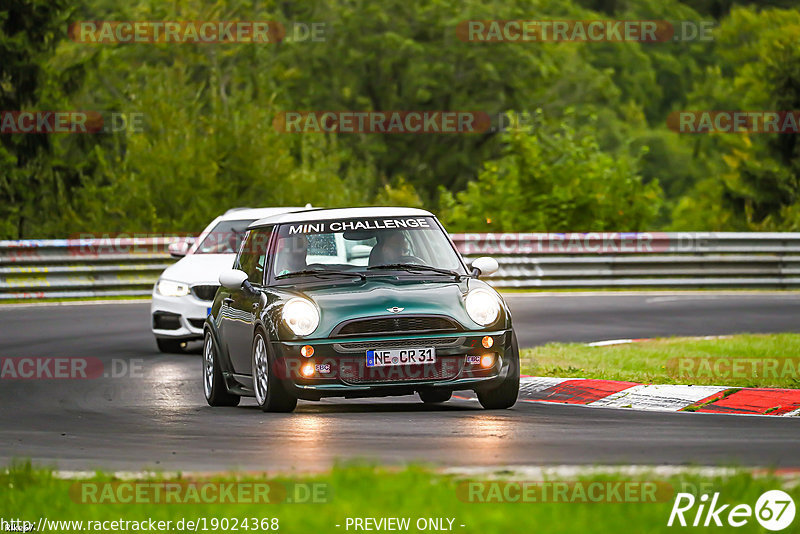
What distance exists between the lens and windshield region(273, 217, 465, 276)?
494 inches

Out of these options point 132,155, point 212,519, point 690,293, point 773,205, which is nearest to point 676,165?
point 773,205

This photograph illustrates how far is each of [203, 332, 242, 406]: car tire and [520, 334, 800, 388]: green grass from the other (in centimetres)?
299

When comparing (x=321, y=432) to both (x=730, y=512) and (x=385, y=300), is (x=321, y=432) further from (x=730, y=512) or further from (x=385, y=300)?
(x=730, y=512)

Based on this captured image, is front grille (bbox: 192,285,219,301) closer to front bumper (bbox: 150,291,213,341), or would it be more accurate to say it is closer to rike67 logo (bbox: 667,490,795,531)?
front bumper (bbox: 150,291,213,341)

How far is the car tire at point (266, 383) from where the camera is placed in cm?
1177

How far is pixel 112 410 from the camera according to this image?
42.0ft

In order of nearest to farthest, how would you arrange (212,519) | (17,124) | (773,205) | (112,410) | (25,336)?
(212,519), (112,410), (25,336), (17,124), (773,205)

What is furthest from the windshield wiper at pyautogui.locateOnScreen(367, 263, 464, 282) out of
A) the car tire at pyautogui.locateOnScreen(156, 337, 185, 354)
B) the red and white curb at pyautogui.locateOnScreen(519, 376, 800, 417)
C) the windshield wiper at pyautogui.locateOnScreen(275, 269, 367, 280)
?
the car tire at pyautogui.locateOnScreen(156, 337, 185, 354)

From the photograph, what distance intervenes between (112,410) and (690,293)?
17071 mm

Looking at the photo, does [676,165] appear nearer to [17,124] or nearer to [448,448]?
[17,124]

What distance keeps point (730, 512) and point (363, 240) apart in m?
6.38

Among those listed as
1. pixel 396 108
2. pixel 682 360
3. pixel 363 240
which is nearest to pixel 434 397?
pixel 363 240

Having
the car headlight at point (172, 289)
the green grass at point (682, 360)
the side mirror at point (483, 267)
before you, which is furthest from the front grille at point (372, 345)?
the car headlight at point (172, 289)

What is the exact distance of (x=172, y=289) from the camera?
18.5m
